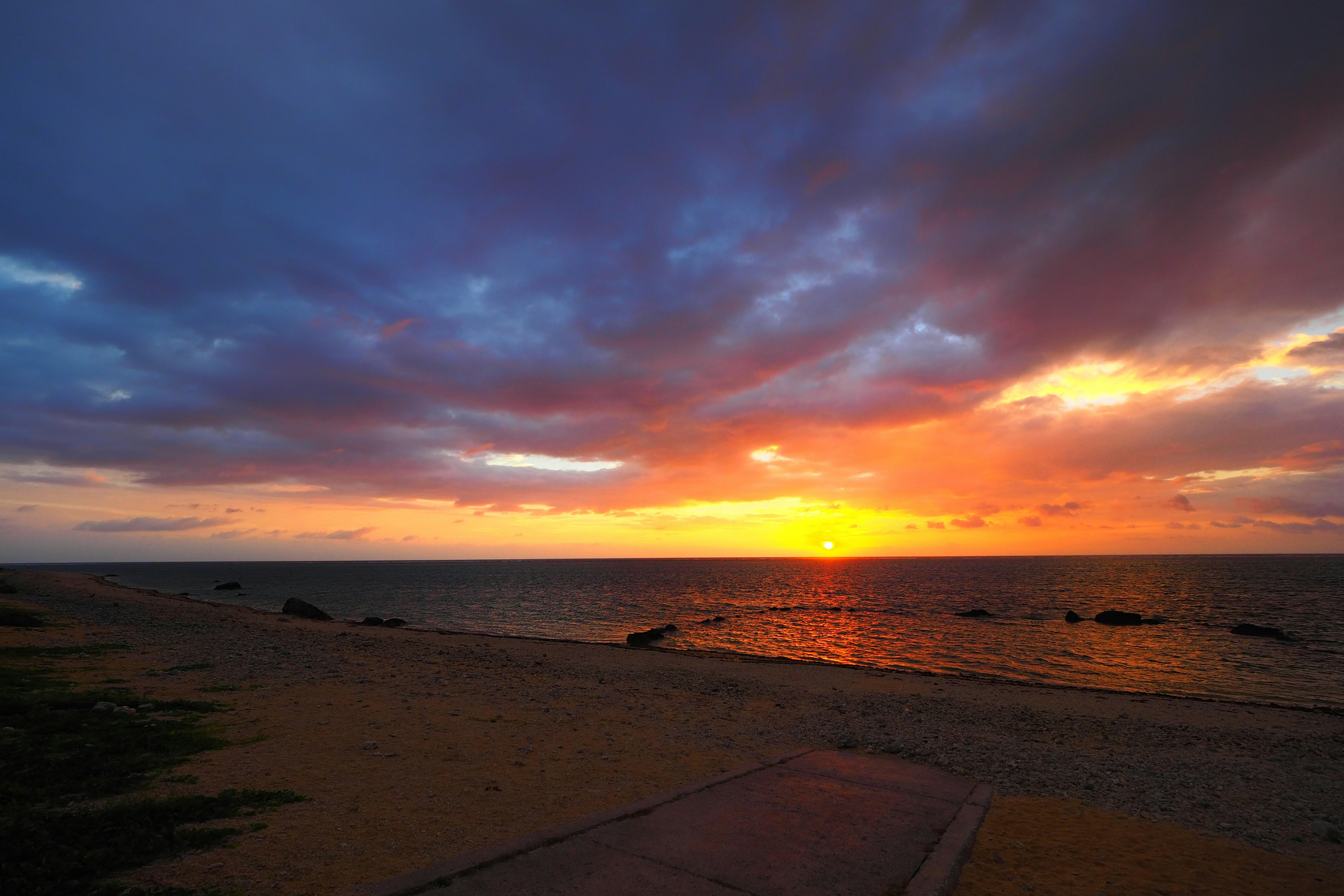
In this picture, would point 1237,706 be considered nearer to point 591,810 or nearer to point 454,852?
point 591,810

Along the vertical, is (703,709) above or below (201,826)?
below

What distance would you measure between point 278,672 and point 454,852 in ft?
47.7

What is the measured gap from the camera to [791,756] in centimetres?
1089

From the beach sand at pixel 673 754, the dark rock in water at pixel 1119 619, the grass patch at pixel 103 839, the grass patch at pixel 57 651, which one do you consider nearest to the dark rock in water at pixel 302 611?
the beach sand at pixel 673 754

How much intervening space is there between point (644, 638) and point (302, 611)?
28723mm

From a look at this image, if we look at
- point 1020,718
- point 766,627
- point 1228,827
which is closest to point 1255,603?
point 766,627

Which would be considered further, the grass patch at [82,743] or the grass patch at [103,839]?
the grass patch at [82,743]

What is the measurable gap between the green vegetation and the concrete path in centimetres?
254

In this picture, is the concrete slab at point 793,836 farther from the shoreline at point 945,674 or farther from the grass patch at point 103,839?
the shoreline at point 945,674

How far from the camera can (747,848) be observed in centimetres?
681

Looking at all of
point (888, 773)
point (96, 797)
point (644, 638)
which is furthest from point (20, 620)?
point (888, 773)

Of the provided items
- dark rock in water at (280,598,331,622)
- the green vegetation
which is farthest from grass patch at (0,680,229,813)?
dark rock in water at (280,598,331,622)

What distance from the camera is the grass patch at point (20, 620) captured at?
24.6 m

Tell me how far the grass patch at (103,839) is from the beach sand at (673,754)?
1.05 ft
